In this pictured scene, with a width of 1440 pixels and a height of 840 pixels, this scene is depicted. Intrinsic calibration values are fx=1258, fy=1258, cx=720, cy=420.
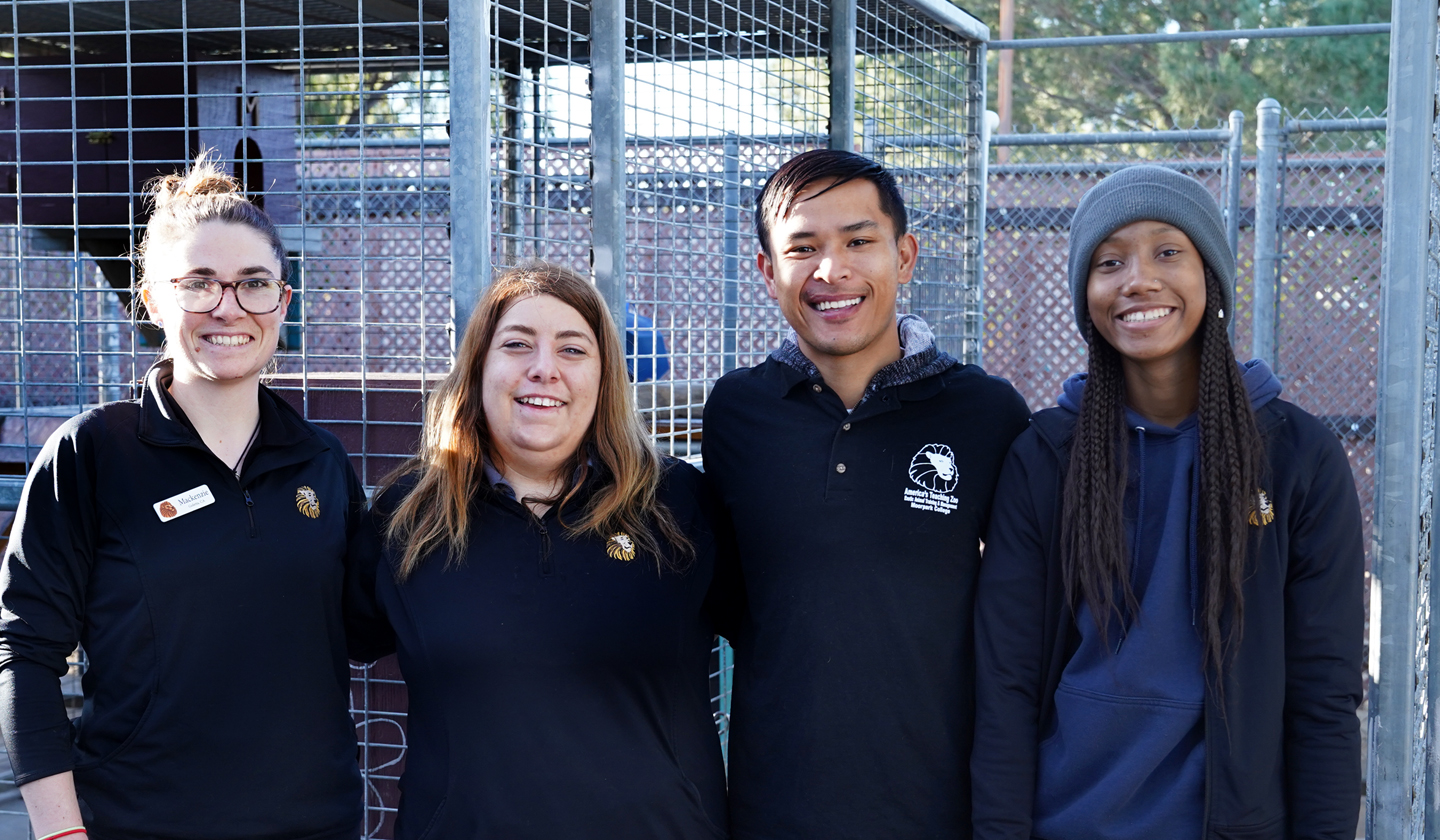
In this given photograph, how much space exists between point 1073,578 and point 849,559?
389 mm

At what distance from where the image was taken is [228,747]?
7.16 ft

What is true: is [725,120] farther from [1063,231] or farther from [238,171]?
[1063,231]

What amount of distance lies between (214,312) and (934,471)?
1343mm

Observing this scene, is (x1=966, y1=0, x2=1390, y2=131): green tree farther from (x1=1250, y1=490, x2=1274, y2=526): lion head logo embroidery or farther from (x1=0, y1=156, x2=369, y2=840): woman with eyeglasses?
(x1=0, y1=156, x2=369, y2=840): woman with eyeglasses

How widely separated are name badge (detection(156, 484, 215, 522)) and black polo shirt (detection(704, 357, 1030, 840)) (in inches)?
37.9

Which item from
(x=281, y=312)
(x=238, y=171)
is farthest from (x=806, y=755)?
(x=238, y=171)

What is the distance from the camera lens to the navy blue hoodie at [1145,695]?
6.73ft

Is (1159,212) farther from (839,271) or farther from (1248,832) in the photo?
(1248,832)

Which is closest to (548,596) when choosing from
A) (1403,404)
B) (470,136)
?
(470,136)

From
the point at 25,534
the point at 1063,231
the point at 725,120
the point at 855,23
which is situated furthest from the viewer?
the point at 1063,231

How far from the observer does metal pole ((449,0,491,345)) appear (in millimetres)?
2359

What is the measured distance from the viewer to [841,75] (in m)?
3.73

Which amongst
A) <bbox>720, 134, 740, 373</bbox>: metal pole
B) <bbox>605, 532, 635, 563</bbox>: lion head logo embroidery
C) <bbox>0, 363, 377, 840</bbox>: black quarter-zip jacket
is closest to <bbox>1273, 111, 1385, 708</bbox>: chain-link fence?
<bbox>720, 134, 740, 373</bbox>: metal pole

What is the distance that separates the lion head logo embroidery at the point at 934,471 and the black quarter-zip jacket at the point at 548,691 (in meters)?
0.47
